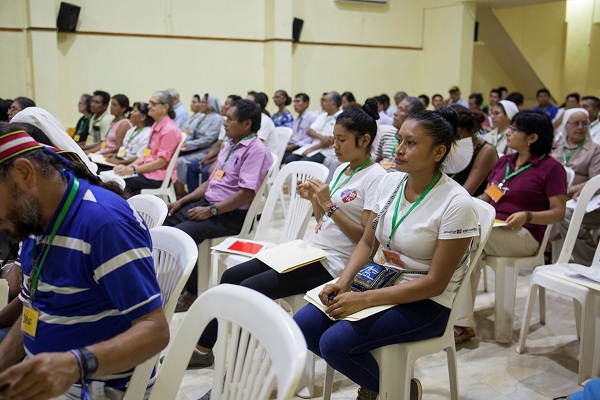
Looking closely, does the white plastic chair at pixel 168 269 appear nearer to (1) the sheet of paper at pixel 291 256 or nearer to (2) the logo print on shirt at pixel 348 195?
(1) the sheet of paper at pixel 291 256

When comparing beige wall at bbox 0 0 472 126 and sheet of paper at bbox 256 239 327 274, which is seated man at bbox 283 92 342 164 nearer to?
beige wall at bbox 0 0 472 126

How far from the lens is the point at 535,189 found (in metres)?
2.92

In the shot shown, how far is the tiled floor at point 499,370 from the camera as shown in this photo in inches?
96.3

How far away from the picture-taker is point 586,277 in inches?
97.3

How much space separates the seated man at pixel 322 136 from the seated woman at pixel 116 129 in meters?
1.78

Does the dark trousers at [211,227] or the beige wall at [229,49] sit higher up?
the beige wall at [229,49]

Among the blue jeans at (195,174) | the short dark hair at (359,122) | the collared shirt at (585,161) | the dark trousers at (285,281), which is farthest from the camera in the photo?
the blue jeans at (195,174)

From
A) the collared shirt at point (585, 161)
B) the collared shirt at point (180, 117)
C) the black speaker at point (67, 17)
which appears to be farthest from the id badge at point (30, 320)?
the black speaker at point (67, 17)

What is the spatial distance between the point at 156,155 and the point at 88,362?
12.3 ft

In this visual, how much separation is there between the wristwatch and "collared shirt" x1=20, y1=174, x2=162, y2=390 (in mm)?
134

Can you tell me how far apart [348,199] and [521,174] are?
1092 mm

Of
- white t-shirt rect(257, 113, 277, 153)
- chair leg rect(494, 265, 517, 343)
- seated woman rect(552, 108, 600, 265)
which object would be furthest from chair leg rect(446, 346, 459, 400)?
white t-shirt rect(257, 113, 277, 153)

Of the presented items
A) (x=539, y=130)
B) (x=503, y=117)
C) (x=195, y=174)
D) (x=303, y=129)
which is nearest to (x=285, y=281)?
(x=539, y=130)

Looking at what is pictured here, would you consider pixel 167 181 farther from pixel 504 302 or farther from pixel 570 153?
pixel 570 153
